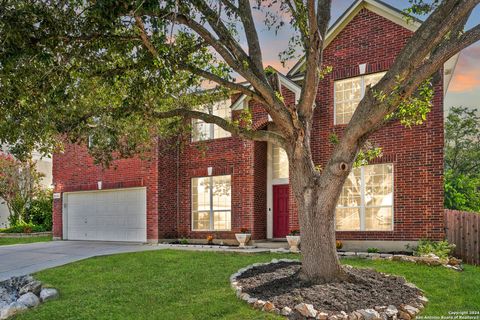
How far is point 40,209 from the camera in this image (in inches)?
1033

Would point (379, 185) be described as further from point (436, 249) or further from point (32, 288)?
point (32, 288)

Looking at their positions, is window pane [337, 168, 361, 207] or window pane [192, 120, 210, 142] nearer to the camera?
window pane [337, 168, 361, 207]

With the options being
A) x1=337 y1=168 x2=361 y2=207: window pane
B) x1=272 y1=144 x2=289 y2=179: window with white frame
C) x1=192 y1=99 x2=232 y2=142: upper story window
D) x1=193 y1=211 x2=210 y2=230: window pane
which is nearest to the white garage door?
x1=193 y1=211 x2=210 y2=230: window pane

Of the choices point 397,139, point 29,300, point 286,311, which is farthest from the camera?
point 397,139

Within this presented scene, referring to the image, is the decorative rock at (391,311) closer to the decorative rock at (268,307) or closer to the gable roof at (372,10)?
the decorative rock at (268,307)

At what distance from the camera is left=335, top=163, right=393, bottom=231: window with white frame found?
1371 cm

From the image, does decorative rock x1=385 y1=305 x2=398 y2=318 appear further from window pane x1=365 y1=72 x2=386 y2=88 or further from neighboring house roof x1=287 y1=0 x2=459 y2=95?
window pane x1=365 y1=72 x2=386 y2=88

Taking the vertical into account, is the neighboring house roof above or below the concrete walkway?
above

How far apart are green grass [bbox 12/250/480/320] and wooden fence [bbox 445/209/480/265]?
1.27m

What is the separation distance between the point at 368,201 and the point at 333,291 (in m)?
7.16

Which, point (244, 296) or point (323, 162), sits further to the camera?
point (323, 162)

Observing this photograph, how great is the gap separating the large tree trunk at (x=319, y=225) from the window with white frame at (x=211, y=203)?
9077 millimetres

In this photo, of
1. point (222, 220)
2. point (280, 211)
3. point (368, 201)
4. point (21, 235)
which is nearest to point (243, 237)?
point (222, 220)

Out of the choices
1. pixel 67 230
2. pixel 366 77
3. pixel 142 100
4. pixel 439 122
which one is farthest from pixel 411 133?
pixel 67 230
